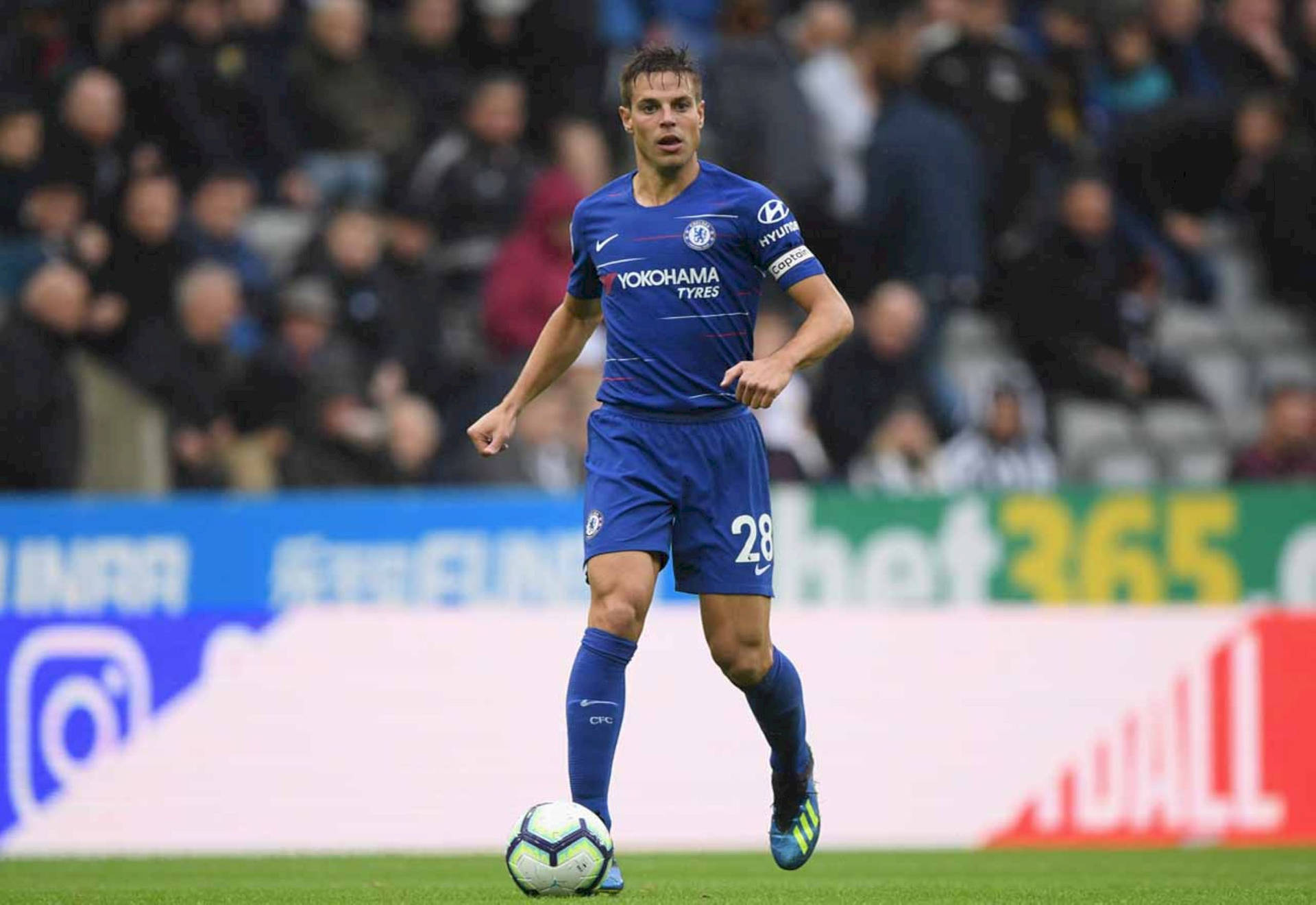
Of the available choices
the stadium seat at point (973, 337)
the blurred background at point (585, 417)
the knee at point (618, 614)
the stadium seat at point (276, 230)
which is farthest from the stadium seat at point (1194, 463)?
the knee at point (618, 614)

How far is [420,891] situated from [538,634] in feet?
11.1

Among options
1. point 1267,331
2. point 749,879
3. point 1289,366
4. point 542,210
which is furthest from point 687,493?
point 1267,331

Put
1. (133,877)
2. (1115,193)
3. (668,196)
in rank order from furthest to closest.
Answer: (1115,193), (133,877), (668,196)

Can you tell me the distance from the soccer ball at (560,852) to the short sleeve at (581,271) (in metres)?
1.59

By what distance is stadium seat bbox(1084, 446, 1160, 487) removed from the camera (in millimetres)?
14414

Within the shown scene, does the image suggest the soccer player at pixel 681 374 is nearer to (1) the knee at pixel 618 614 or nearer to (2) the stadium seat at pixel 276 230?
(1) the knee at pixel 618 614

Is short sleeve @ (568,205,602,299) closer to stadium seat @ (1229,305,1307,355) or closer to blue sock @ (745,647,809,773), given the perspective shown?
blue sock @ (745,647,809,773)

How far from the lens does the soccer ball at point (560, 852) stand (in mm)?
6160

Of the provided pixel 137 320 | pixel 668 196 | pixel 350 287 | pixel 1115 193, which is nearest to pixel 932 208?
pixel 1115 193

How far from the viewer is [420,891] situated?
6789mm

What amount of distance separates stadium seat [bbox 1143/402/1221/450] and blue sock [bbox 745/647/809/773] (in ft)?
26.1

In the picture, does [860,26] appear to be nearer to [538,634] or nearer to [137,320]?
[137,320]

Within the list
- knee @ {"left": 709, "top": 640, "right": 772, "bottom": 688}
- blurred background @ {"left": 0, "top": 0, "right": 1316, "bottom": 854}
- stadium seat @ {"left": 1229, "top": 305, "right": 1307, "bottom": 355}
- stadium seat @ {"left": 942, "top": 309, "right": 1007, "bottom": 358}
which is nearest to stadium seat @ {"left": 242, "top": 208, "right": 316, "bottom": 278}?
blurred background @ {"left": 0, "top": 0, "right": 1316, "bottom": 854}

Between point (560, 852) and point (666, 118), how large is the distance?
2093mm
